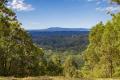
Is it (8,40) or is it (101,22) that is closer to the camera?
(8,40)

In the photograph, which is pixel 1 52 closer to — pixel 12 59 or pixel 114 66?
pixel 12 59

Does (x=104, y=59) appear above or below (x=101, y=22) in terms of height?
below

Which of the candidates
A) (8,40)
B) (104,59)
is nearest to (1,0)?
(8,40)

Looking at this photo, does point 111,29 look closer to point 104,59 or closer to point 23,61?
point 104,59

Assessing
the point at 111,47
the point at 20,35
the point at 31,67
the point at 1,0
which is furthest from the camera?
the point at 31,67

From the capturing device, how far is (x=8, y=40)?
7725 cm

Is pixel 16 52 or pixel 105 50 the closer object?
pixel 105 50

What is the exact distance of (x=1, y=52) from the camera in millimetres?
79562

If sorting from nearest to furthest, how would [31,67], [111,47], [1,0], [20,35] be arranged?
[1,0]
[111,47]
[20,35]
[31,67]

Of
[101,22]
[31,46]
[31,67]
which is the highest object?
[101,22]

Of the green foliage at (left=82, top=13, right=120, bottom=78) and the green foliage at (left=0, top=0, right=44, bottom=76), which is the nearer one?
the green foliage at (left=82, top=13, right=120, bottom=78)

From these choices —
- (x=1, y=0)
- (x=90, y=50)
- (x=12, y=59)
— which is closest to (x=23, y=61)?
(x=12, y=59)

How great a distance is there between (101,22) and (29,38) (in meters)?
20.0

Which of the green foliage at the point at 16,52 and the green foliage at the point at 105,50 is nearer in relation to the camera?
the green foliage at the point at 105,50
